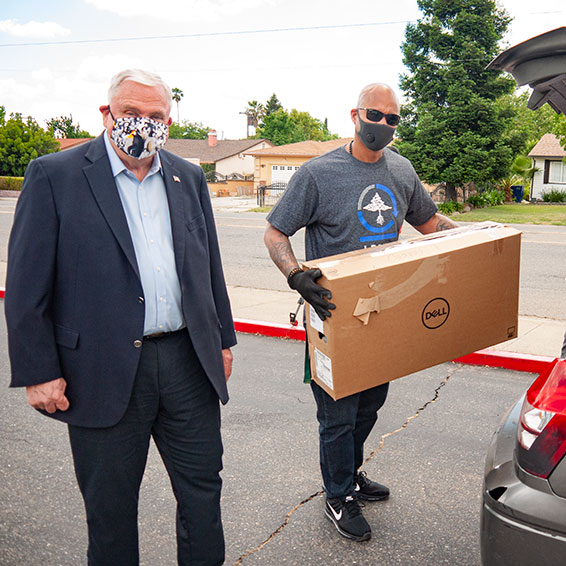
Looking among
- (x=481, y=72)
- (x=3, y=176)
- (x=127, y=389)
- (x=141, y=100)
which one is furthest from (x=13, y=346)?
(x=3, y=176)

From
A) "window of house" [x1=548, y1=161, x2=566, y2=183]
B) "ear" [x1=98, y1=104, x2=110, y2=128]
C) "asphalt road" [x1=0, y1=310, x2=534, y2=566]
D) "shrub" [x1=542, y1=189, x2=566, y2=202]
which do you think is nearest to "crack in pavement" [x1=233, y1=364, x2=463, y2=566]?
"asphalt road" [x1=0, y1=310, x2=534, y2=566]

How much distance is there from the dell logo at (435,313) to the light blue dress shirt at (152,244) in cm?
106

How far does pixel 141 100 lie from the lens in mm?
2164

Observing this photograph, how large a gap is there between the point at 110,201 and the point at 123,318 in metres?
0.40

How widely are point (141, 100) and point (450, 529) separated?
→ 2.39 metres

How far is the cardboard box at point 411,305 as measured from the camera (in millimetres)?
2482

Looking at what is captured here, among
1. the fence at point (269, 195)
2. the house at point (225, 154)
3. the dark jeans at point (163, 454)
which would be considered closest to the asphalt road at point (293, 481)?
the dark jeans at point (163, 454)

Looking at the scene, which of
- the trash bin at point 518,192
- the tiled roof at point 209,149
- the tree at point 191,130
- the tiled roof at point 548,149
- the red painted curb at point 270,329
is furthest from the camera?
the tree at point 191,130

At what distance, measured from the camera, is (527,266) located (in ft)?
35.8

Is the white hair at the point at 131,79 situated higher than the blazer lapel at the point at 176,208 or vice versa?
the white hair at the point at 131,79

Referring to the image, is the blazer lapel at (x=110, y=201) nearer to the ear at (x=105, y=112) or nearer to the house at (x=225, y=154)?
the ear at (x=105, y=112)

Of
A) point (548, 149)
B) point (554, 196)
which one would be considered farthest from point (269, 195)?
point (548, 149)

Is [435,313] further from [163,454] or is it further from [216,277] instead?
[163,454]

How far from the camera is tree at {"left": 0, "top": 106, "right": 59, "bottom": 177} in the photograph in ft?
137
